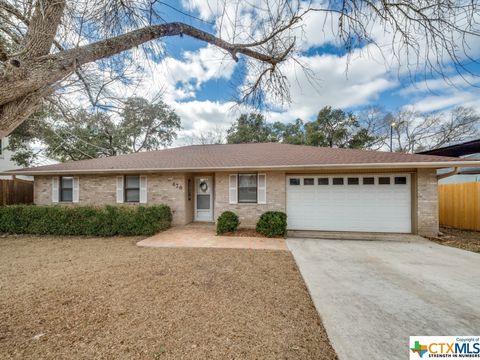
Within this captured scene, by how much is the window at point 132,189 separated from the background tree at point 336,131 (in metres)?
15.5

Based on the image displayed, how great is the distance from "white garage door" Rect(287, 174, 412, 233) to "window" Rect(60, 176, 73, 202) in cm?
1006

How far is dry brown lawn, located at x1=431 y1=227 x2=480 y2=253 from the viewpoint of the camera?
6351 mm

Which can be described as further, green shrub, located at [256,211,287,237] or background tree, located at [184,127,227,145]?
background tree, located at [184,127,227,145]

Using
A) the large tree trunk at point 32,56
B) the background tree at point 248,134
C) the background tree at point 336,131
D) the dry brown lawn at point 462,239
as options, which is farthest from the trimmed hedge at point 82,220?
the background tree at point 336,131

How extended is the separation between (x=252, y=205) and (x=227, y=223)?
138 centimetres

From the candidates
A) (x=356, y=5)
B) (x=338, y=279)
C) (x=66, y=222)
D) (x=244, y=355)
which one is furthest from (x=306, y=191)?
(x=66, y=222)

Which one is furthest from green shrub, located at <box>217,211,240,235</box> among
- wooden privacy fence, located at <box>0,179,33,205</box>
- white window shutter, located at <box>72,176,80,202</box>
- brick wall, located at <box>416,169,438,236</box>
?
wooden privacy fence, located at <box>0,179,33,205</box>

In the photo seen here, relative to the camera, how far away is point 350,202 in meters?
8.02

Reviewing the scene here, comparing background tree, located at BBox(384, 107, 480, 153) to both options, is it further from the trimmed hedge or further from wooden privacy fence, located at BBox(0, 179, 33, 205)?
wooden privacy fence, located at BBox(0, 179, 33, 205)

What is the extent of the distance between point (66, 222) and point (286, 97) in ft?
28.5

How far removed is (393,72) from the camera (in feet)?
10.2

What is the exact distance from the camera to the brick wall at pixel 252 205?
8.34 meters

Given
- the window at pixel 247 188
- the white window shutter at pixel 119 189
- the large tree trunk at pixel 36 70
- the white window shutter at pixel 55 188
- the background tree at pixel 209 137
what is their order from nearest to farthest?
1. the large tree trunk at pixel 36 70
2. the window at pixel 247 188
3. the white window shutter at pixel 119 189
4. the white window shutter at pixel 55 188
5. the background tree at pixel 209 137

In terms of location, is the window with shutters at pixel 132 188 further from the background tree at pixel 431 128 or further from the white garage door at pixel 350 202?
the background tree at pixel 431 128
